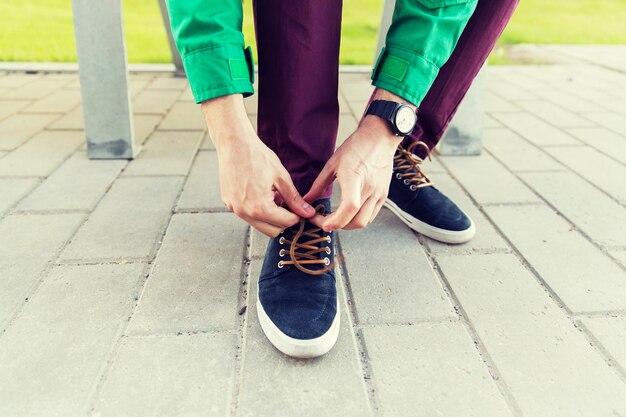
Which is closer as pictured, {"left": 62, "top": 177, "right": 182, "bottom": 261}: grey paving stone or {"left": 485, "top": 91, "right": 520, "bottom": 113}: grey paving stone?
{"left": 62, "top": 177, "right": 182, "bottom": 261}: grey paving stone

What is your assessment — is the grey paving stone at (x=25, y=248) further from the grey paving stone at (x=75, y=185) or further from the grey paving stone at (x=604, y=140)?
the grey paving stone at (x=604, y=140)

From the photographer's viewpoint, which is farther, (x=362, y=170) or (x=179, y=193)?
(x=179, y=193)

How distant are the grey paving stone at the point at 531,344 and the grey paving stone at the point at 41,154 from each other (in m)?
1.33

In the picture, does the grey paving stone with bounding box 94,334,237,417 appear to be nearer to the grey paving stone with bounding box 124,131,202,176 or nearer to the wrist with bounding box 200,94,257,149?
the wrist with bounding box 200,94,257,149

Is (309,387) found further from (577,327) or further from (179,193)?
(179,193)

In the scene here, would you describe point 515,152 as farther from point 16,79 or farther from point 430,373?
point 16,79

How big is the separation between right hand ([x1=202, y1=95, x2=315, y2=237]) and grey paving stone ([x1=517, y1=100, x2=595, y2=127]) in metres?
1.83

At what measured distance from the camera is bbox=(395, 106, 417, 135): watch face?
84 centimetres

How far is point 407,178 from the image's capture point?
1.34 metres

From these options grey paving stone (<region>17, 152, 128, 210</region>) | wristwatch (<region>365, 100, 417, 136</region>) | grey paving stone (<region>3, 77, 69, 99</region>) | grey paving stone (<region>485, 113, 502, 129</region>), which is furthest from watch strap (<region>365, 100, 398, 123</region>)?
grey paving stone (<region>3, 77, 69, 99</region>)

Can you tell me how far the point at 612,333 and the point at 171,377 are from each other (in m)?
0.85

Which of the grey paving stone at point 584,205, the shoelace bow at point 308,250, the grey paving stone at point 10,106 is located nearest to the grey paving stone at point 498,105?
the grey paving stone at point 584,205

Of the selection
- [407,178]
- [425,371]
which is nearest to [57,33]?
[407,178]

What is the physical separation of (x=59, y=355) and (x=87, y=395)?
124 mm
